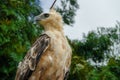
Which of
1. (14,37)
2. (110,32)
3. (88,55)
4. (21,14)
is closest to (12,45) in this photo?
(14,37)

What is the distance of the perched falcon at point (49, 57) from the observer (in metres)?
5.54

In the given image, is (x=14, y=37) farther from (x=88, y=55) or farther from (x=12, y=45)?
(x=88, y=55)

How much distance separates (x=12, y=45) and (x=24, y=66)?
2595mm

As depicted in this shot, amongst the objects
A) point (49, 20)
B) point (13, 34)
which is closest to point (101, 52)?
point (13, 34)

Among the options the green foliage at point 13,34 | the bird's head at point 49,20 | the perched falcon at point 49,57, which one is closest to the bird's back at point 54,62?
Answer: the perched falcon at point 49,57

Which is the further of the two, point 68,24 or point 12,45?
point 68,24

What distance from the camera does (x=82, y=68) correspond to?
8.88m

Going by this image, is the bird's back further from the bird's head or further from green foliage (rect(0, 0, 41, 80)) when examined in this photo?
green foliage (rect(0, 0, 41, 80))

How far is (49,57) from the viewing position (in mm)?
5562

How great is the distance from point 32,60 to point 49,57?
0.18 metres

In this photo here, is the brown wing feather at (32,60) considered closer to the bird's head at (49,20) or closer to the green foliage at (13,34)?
the bird's head at (49,20)

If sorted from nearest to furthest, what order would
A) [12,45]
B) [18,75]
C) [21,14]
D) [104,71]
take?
[18,75] → [12,45] → [21,14] → [104,71]

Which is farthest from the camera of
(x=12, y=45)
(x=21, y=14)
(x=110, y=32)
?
(x=110, y=32)

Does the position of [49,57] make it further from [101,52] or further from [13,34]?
[101,52]
